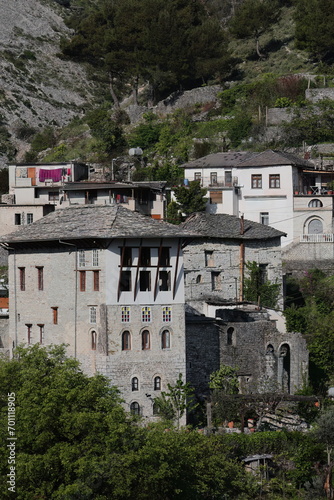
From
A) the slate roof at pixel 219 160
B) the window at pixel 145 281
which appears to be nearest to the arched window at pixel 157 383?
the window at pixel 145 281

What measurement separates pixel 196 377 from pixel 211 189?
92.4ft

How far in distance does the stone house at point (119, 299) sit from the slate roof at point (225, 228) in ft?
43.3

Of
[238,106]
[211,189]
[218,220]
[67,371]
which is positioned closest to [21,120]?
[238,106]

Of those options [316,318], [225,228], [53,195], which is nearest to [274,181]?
[225,228]

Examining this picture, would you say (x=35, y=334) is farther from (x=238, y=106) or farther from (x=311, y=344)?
(x=238, y=106)

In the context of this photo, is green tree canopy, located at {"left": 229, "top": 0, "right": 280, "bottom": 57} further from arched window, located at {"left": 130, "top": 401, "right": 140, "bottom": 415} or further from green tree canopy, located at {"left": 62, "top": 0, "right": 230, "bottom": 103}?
arched window, located at {"left": 130, "top": 401, "right": 140, "bottom": 415}

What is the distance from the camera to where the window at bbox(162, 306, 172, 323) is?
6700 centimetres

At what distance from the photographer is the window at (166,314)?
220 ft

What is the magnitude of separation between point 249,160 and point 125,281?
3119 cm

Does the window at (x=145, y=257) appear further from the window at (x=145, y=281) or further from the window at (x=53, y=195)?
the window at (x=53, y=195)

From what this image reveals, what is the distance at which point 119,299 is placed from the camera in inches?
2616

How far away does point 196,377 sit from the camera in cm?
6994

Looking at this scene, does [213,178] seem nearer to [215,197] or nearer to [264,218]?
[215,197]

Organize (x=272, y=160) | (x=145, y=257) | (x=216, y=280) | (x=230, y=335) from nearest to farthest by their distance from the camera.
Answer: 1. (x=145, y=257)
2. (x=230, y=335)
3. (x=216, y=280)
4. (x=272, y=160)
